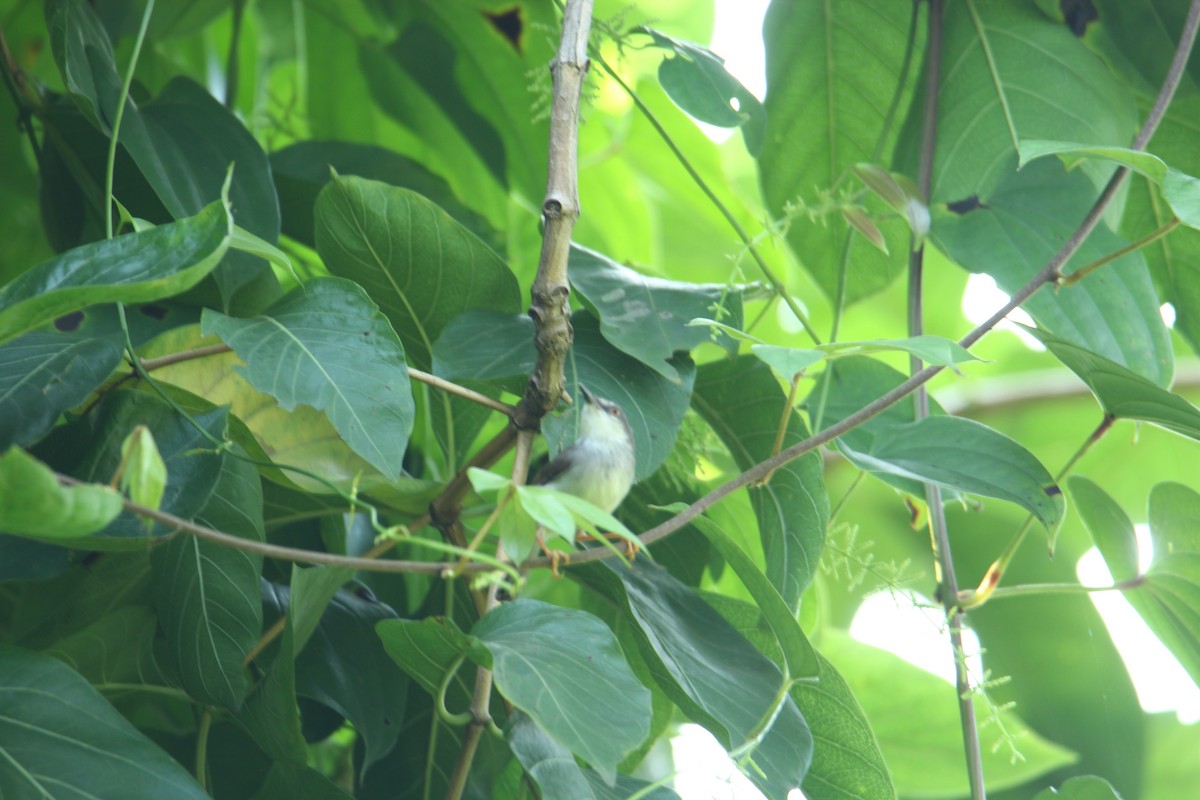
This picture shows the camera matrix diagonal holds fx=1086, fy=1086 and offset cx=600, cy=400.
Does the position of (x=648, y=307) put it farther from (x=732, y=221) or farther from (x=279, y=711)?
(x=279, y=711)

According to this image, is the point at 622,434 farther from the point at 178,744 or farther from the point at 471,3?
the point at 471,3

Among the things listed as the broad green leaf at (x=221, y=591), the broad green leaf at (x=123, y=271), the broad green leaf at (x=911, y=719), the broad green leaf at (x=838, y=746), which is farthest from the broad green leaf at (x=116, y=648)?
the broad green leaf at (x=911, y=719)

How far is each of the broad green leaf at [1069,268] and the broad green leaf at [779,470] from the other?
1.00 ft

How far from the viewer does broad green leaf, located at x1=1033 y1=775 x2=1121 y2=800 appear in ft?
3.32

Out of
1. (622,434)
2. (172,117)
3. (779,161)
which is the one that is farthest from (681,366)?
(172,117)

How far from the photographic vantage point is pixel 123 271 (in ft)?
2.50

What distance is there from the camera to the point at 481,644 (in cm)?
75

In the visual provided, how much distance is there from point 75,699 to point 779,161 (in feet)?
3.35

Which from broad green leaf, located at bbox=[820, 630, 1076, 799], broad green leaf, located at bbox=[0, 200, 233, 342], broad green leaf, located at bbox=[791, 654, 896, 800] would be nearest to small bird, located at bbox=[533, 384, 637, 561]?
broad green leaf, located at bbox=[791, 654, 896, 800]

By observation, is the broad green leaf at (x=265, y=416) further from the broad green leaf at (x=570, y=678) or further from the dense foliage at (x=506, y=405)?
the broad green leaf at (x=570, y=678)

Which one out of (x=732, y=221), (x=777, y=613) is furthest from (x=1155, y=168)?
(x=777, y=613)

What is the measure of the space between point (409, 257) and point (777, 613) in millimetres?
486

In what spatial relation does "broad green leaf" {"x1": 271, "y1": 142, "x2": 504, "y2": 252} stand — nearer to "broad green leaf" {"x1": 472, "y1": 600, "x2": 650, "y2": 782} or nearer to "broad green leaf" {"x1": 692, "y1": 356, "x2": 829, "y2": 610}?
"broad green leaf" {"x1": 692, "y1": 356, "x2": 829, "y2": 610}

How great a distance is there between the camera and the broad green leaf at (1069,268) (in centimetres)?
122
